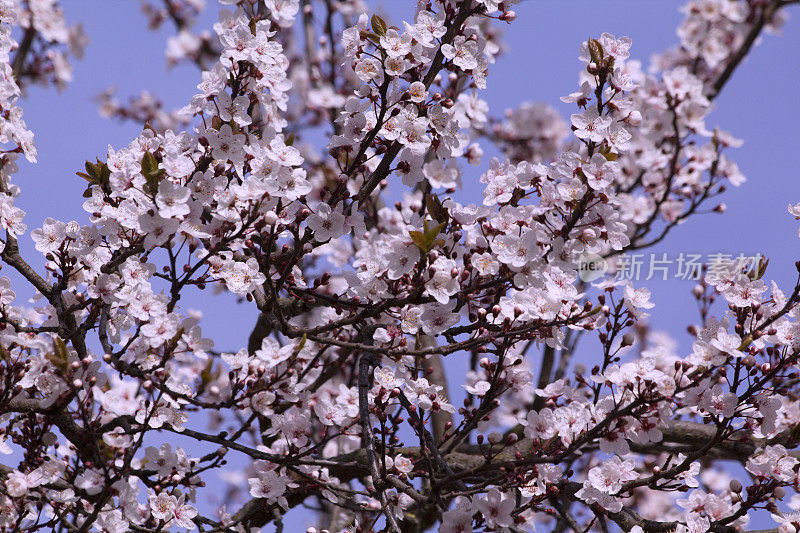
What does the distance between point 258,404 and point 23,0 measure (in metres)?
Answer: 5.20

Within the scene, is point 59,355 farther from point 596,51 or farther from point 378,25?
point 596,51

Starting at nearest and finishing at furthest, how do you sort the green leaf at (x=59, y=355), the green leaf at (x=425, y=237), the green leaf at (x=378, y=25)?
the green leaf at (x=425, y=237) < the green leaf at (x=59, y=355) < the green leaf at (x=378, y=25)

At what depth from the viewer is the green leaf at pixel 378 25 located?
9.60 ft

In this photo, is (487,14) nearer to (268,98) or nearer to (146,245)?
(268,98)

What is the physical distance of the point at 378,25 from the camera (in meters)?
2.93

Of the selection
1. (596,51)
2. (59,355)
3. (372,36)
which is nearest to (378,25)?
(372,36)

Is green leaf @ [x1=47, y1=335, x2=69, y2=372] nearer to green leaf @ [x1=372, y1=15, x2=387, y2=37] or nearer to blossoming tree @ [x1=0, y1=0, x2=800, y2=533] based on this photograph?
blossoming tree @ [x1=0, y1=0, x2=800, y2=533]

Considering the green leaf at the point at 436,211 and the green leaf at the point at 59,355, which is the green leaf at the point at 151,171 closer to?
the green leaf at the point at 59,355

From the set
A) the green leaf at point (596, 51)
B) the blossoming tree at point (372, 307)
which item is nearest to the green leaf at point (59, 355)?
the blossoming tree at point (372, 307)

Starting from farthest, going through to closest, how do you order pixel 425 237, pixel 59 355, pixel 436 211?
pixel 436 211, pixel 59 355, pixel 425 237

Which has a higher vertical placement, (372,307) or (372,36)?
(372,36)

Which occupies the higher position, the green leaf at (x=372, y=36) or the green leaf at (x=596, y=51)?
the green leaf at (x=596, y=51)

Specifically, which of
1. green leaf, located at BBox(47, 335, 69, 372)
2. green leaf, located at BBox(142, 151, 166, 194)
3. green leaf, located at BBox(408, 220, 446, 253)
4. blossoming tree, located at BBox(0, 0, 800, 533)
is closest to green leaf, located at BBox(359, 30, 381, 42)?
blossoming tree, located at BBox(0, 0, 800, 533)

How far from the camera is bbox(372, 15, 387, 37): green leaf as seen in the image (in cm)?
293
